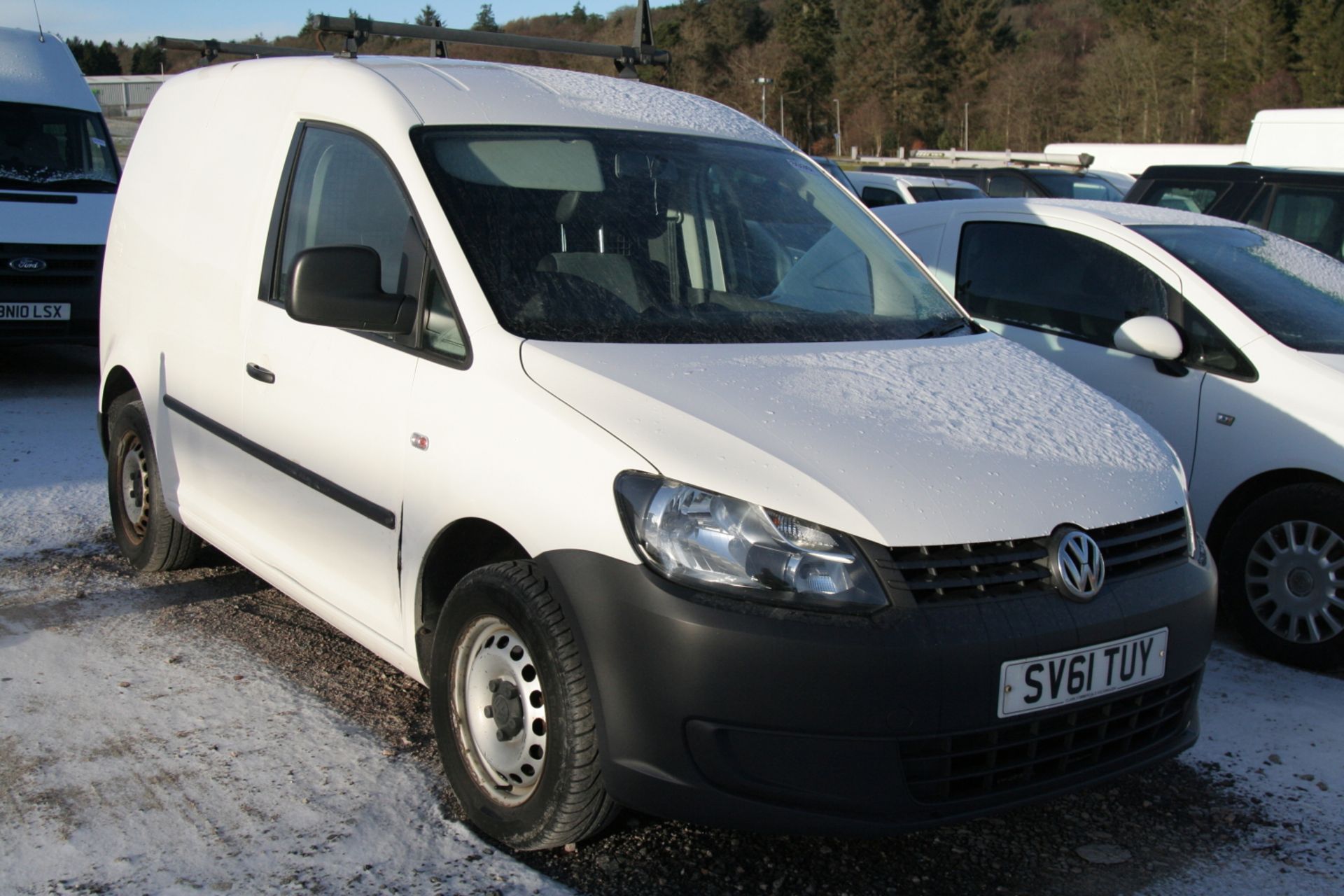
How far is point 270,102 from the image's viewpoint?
433cm

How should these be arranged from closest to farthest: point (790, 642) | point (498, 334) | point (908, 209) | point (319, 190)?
point (790, 642) < point (498, 334) < point (319, 190) < point (908, 209)

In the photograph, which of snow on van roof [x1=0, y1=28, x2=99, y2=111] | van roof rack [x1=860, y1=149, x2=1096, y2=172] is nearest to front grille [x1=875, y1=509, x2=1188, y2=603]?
snow on van roof [x1=0, y1=28, x2=99, y2=111]

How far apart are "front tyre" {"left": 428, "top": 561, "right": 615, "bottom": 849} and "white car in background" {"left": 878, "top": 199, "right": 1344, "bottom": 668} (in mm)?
3119

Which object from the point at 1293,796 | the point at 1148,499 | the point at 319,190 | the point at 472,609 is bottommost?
the point at 1293,796

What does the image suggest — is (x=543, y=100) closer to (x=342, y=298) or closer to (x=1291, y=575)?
(x=342, y=298)

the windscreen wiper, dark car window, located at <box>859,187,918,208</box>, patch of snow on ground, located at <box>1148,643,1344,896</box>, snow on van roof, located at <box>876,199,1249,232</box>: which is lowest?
patch of snow on ground, located at <box>1148,643,1344,896</box>

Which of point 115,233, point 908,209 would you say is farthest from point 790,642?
point 908,209

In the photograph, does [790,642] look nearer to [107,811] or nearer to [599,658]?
[599,658]

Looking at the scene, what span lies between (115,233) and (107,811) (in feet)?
9.57

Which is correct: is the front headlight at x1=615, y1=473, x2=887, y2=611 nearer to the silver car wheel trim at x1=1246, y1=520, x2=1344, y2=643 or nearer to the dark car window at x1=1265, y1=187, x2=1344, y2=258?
the silver car wheel trim at x1=1246, y1=520, x2=1344, y2=643

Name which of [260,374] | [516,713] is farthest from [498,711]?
[260,374]

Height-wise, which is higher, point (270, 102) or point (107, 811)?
point (270, 102)

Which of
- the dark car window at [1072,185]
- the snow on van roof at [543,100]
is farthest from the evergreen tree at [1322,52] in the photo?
the snow on van roof at [543,100]

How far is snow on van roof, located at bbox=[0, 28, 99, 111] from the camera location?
33.3ft
